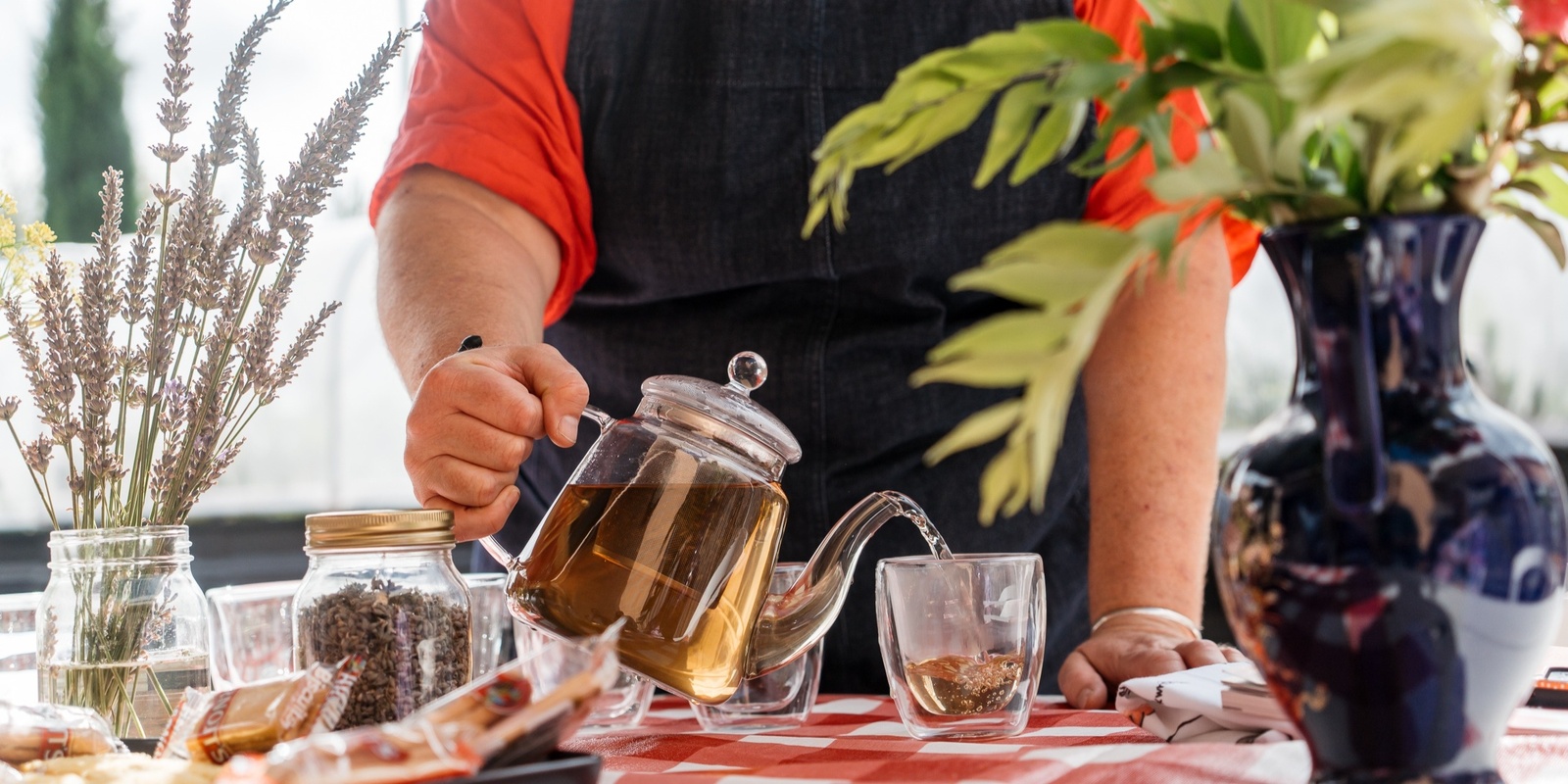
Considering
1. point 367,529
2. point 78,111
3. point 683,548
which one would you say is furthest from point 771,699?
point 78,111

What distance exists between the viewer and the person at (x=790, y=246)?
4.25 feet

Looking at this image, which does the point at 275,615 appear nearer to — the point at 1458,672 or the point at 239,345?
the point at 239,345

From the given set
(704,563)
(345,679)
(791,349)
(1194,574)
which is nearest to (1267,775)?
(704,563)

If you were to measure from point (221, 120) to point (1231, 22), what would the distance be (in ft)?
2.03

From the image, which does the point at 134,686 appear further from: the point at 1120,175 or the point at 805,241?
the point at 1120,175

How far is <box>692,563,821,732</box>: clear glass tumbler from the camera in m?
0.90

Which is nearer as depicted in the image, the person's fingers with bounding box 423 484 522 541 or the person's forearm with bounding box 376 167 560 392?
the person's fingers with bounding box 423 484 522 541

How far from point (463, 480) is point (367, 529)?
0.15 m

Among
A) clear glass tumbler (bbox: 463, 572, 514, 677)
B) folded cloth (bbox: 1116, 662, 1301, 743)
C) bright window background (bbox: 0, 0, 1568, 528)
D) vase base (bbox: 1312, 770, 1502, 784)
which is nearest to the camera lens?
vase base (bbox: 1312, 770, 1502, 784)

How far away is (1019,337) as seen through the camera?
422 mm

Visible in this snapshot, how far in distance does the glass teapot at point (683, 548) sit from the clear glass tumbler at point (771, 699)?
9 cm

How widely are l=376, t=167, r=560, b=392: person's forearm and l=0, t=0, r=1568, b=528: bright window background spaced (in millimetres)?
2558

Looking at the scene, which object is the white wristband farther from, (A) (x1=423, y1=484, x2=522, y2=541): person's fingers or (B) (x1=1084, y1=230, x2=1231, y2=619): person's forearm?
(A) (x1=423, y1=484, x2=522, y2=541): person's fingers

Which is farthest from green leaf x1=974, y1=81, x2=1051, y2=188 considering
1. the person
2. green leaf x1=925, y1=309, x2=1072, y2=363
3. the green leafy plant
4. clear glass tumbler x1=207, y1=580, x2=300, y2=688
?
the person
